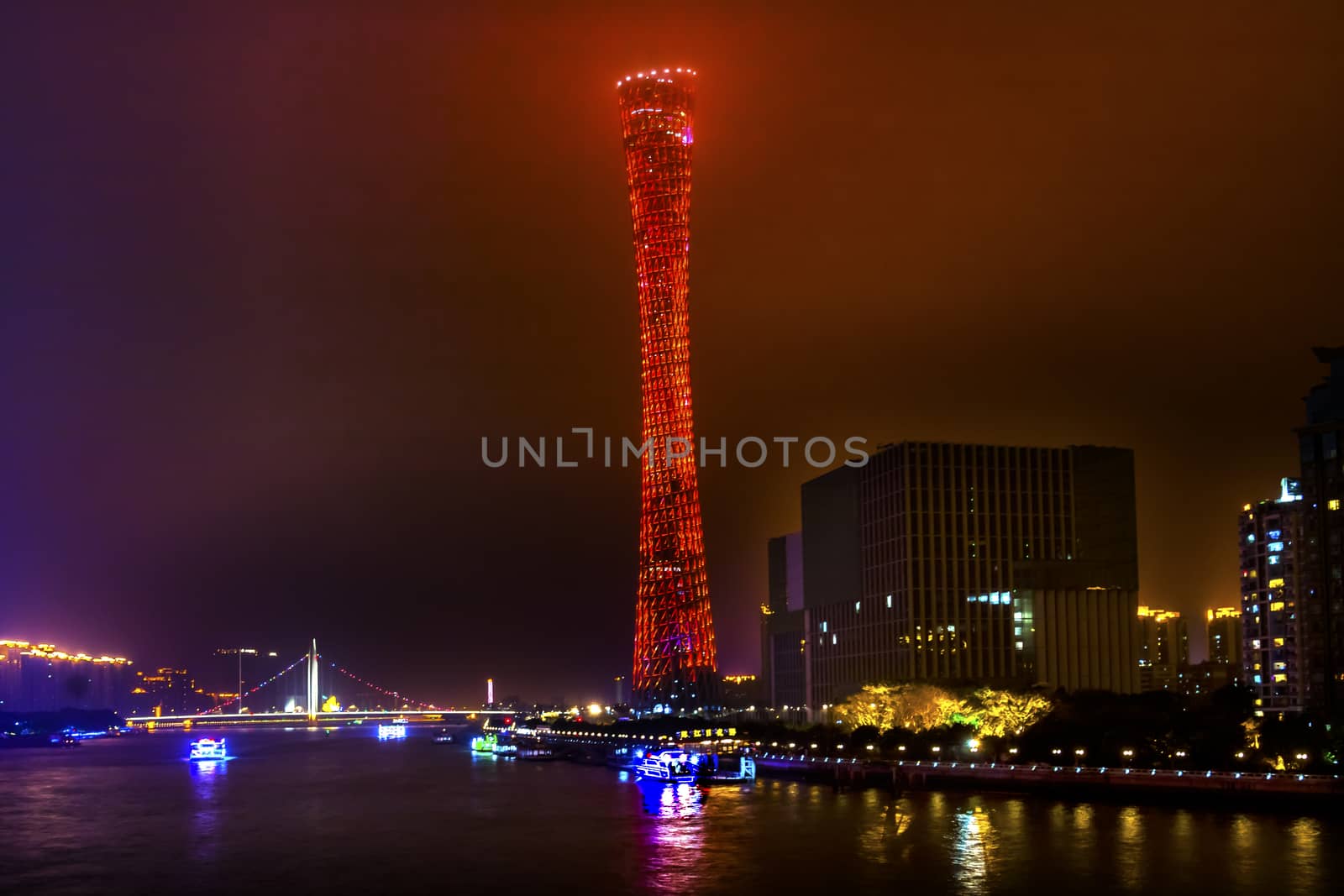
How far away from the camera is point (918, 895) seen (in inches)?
1299

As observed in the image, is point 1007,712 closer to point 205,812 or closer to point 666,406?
point 666,406

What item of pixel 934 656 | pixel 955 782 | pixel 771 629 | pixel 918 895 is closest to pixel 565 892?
pixel 918 895

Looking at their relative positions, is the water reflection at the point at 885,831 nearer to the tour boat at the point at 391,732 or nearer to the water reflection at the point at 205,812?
the water reflection at the point at 205,812

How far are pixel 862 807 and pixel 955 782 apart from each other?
6374mm

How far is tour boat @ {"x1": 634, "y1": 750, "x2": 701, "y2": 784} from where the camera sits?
64312mm

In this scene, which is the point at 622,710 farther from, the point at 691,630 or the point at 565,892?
the point at 565,892

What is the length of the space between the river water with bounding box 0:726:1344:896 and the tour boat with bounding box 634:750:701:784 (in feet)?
3.61

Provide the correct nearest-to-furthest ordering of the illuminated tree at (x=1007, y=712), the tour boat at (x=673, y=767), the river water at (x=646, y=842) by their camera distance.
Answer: the river water at (x=646, y=842) → the illuminated tree at (x=1007, y=712) → the tour boat at (x=673, y=767)

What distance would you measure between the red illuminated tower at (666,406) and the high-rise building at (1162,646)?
227 ft

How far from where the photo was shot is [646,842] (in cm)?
4303

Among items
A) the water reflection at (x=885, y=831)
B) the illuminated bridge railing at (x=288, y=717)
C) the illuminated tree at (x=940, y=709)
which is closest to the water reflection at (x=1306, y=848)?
the water reflection at (x=885, y=831)

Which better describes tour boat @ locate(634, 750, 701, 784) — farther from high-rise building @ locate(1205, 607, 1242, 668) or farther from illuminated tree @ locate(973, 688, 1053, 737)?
high-rise building @ locate(1205, 607, 1242, 668)

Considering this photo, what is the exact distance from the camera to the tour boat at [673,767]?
6431 cm

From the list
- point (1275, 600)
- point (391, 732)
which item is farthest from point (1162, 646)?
point (391, 732)
